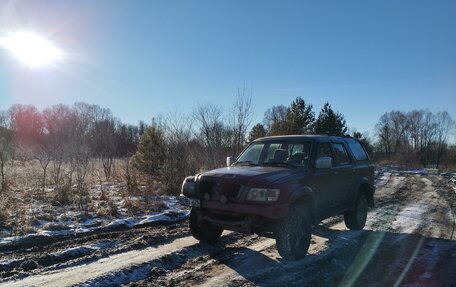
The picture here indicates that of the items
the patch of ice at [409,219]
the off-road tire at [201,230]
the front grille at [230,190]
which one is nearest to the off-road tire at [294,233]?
the front grille at [230,190]

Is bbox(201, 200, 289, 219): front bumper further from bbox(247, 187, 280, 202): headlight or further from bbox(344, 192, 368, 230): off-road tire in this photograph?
bbox(344, 192, 368, 230): off-road tire

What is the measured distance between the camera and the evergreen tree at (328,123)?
134 ft

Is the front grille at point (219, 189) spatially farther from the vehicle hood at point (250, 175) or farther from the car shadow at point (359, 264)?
the car shadow at point (359, 264)

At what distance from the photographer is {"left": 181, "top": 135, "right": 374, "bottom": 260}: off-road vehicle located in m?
5.55

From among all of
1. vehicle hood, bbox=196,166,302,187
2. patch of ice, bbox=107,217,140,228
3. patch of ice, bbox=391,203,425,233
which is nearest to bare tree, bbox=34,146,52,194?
patch of ice, bbox=107,217,140,228

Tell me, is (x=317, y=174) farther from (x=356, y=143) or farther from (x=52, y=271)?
(x=52, y=271)

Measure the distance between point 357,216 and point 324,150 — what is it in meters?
1.97

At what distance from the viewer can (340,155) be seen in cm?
785

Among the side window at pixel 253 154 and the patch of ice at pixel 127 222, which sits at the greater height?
the side window at pixel 253 154

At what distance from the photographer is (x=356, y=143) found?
29.7 feet

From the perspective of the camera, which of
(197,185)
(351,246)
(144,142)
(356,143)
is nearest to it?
(197,185)

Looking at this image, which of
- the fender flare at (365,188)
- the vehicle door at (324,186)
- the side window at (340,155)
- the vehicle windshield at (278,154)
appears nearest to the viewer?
the vehicle door at (324,186)

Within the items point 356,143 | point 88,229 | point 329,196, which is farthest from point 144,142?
point 329,196

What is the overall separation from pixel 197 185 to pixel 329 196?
8.18 ft
